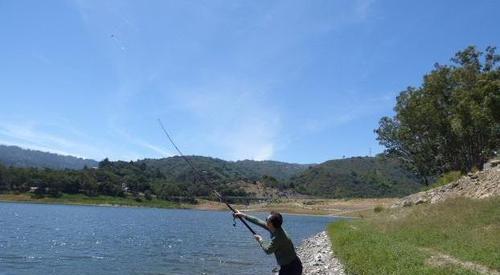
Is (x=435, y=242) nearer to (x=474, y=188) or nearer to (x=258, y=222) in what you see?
(x=258, y=222)

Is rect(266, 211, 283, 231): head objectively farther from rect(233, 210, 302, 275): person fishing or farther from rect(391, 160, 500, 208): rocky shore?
rect(391, 160, 500, 208): rocky shore

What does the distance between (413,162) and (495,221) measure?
213 ft

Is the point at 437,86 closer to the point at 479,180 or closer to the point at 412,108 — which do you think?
the point at 412,108

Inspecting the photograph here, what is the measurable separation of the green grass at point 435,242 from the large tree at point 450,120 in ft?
72.7

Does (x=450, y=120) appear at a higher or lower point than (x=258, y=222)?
higher

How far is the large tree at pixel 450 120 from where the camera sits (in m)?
61.3

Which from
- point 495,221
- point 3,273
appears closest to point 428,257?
point 495,221

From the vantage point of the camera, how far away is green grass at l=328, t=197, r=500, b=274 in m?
21.2

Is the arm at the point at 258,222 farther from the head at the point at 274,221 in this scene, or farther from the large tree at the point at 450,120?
→ the large tree at the point at 450,120

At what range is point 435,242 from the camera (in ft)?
92.1

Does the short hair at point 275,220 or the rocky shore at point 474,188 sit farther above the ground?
the rocky shore at point 474,188

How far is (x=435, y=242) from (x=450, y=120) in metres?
45.8

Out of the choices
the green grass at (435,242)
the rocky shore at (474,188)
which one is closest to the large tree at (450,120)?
the rocky shore at (474,188)

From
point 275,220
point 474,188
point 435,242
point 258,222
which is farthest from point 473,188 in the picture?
point 275,220
